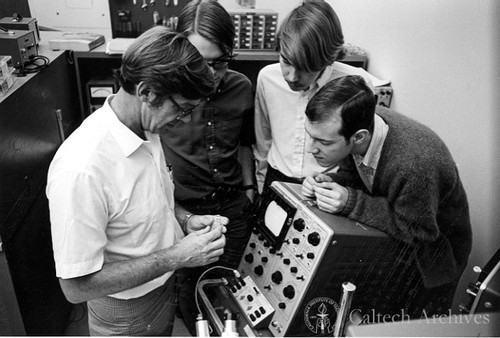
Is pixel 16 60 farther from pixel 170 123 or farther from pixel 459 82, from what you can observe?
A: pixel 459 82

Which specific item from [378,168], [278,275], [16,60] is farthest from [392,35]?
[16,60]

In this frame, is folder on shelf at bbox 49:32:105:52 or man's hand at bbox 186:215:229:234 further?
folder on shelf at bbox 49:32:105:52

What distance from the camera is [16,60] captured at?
5.49ft

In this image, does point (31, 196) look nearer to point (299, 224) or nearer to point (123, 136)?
point (123, 136)

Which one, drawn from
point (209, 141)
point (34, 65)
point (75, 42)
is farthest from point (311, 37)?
point (75, 42)

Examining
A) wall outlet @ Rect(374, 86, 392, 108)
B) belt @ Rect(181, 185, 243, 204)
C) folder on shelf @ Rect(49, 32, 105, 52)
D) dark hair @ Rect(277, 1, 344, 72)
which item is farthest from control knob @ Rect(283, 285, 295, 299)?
folder on shelf @ Rect(49, 32, 105, 52)

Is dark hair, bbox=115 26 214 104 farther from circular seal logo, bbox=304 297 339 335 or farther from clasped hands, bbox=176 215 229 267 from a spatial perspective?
circular seal logo, bbox=304 297 339 335

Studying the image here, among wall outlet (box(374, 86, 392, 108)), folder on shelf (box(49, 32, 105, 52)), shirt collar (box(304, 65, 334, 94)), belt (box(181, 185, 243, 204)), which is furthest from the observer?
folder on shelf (box(49, 32, 105, 52))

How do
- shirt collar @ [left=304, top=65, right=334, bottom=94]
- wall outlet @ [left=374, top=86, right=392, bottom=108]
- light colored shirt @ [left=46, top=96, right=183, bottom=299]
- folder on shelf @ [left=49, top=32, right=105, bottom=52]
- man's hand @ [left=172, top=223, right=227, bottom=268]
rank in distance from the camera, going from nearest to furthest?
1. light colored shirt @ [left=46, top=96, right=183, bottom=299]
2. man's hand @ [left=172, top=223, right=227, bottom=268]
3. shirt collar @ [left=304, top=65, right=334, bottom=94]
4. wall outlet @ [left=374, top=86, right=392, bottom=108]
5. folder on shelf @ [left=49, top=32, right=105, bottom=52]

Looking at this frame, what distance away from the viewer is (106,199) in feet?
3.26

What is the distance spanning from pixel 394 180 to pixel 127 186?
0.79 meters

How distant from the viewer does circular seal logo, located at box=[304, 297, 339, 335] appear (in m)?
1.23

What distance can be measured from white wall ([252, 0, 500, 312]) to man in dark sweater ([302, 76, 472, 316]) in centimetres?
23

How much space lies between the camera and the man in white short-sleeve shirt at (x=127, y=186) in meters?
0.95
